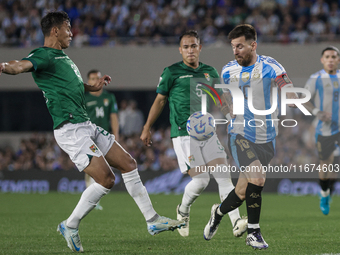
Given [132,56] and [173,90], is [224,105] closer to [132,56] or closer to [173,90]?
[173,90]

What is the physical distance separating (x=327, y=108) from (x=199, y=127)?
3714 mm

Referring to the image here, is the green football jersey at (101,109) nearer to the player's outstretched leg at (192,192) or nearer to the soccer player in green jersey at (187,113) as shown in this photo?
the soccer player in green jersey at (187,113)

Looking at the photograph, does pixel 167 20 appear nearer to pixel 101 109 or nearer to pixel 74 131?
pixel 101 109

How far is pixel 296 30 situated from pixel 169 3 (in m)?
5.07

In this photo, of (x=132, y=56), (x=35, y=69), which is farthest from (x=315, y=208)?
(x=132, y=56)

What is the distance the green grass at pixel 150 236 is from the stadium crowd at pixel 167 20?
8.67m

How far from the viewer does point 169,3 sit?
19.8m

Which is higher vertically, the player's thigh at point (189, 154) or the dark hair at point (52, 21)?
the dark hair at point (52, 21)

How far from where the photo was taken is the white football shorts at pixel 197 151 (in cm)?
644

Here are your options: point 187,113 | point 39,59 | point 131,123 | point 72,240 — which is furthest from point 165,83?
point 131,123

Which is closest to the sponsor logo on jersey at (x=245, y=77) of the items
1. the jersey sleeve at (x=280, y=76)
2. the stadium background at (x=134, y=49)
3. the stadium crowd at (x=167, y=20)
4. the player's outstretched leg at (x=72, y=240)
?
the jersey sleeve at (x=280, y=76)

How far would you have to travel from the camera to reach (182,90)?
6.52 metres

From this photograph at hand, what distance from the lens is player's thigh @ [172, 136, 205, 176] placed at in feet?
21.3

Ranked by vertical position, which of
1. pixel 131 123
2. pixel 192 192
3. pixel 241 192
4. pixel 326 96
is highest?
pixel 326 96
